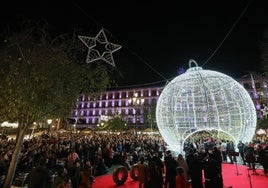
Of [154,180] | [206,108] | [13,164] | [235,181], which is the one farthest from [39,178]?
[206,108]

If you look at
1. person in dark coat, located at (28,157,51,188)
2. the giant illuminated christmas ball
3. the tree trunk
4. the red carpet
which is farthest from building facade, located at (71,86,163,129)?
person in dark coat, located at (28,157,51,188)

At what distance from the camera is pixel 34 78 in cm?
707

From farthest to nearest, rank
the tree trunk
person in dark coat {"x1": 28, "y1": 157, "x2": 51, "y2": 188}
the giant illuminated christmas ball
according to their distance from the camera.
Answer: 1. the giant illuminated christmas ball
2. the tree trunk
3. person in dark coat {"x1": 28, "y1": 157, "x2": 51, "y2": 188}

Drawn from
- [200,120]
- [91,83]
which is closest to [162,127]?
[200,120]

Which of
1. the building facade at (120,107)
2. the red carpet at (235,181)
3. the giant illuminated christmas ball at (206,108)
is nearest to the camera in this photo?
the red carpet at (235,181)

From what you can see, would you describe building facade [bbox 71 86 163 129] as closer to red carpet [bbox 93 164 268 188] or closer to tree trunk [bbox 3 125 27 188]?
red carpet [bbox 93 164 268 188]

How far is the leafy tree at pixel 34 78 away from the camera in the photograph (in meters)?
6.86

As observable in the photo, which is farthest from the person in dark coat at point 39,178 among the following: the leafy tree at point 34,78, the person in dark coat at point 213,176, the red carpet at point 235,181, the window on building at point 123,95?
the window on building at point 123,95

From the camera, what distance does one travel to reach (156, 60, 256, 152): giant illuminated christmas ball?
43.9ft

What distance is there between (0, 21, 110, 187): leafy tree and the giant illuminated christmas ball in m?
9.04

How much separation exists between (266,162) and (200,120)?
5.47 m

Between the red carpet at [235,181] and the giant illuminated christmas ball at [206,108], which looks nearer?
the red carpet at [235,181]

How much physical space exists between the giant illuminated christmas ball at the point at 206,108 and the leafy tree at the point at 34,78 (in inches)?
356

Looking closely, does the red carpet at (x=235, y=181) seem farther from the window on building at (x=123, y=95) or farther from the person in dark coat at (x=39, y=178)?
the window on building at (x=123, y=95)
